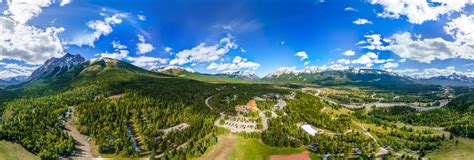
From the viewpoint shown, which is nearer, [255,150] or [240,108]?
[255,150]

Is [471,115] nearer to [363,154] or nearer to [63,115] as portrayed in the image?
[363,154]

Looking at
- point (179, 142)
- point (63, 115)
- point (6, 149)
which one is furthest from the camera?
point (63, 115)

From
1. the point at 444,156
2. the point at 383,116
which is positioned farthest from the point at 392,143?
the point at 383,116

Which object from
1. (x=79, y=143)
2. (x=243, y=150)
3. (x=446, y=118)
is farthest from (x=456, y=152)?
A: (x=79, y=143)

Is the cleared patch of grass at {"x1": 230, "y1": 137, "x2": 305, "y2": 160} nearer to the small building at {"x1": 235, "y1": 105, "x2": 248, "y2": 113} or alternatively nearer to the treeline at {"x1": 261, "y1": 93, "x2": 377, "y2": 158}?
the treeline at {"x1": 261, "y1": 93, "x2": 377, "y2": 158}

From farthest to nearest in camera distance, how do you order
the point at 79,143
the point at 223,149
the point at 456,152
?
the point at 79,143 → the point at 456,152 → the point at 223,149

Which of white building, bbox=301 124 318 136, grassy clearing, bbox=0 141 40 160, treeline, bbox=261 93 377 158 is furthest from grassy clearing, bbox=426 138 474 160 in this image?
grassy clearing, bbox=0 141 40 160

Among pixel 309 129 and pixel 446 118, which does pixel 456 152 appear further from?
pixel 446 118

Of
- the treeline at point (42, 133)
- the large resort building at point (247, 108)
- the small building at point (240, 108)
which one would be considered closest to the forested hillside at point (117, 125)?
the treeline at point (42, 133)
